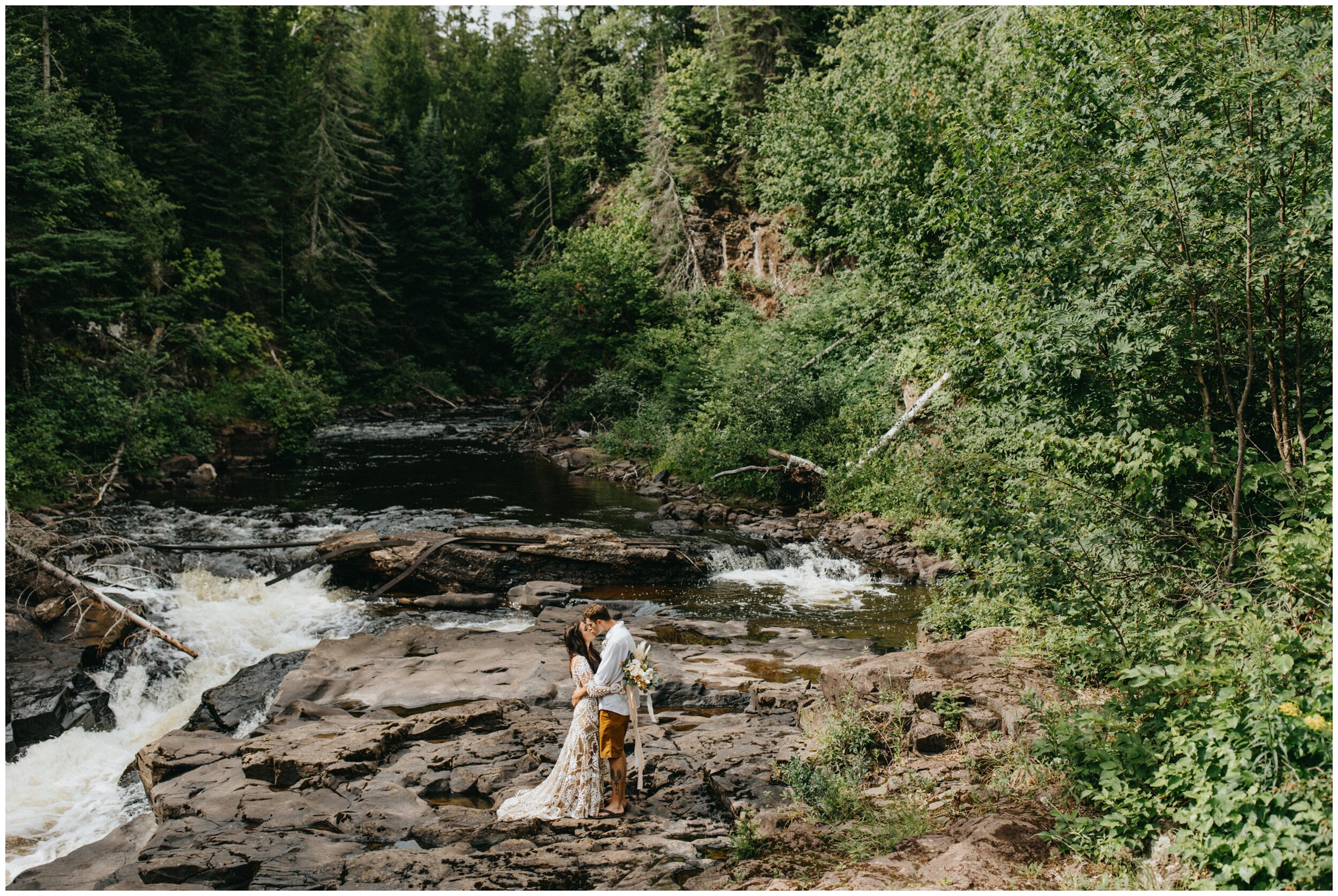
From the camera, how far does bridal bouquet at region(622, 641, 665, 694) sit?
19.5ft

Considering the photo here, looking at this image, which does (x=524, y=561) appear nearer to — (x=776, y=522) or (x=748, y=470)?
(x=776, y=522)

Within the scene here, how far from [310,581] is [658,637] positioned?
6.10 m

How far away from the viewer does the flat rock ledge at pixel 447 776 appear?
516 centimetres

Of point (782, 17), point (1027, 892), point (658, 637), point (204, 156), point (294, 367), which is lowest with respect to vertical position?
point (658, 637)

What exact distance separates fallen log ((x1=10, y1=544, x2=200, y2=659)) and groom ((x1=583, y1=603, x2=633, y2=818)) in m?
6.54

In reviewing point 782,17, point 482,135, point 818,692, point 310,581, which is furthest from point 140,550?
point 482,135

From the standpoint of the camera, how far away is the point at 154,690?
9180mm

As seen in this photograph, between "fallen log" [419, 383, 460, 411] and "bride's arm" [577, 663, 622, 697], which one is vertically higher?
"fallen log" [419, 383, 460, 411]

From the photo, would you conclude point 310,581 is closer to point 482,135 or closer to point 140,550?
point 140,550

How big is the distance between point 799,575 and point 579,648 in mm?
8017

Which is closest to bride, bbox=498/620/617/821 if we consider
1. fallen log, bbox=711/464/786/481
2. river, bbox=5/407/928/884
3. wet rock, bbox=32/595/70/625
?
river, bbox=5/407/928/884

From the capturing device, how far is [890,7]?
17922 mm

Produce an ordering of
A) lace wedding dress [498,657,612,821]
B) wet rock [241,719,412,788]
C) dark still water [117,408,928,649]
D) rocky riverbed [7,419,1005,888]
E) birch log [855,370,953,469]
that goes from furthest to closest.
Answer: birch log [855,370,953,469], dark still water [117,408,928,649], wet rock [241,719,412,788], lace wedding dress [498,657,612,821], rocky riverbed [7,419,1005,888]

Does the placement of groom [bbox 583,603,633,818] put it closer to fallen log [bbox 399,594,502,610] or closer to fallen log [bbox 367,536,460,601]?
fallen log [bbox 399,594,502,610]
